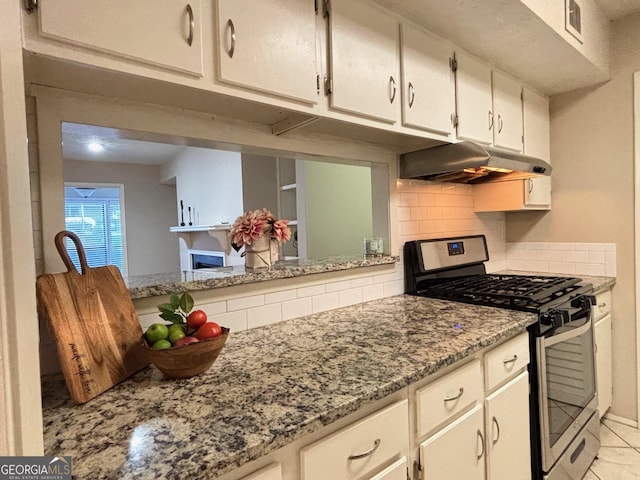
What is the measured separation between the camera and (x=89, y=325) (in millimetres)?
912

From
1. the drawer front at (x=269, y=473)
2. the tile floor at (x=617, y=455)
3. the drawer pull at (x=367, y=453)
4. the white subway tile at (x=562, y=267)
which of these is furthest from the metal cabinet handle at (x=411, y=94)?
the tile floor at (x=617, y=455)

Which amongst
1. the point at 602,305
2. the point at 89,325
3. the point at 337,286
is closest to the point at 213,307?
the point at 89,325

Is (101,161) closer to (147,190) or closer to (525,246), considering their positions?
(147,190)

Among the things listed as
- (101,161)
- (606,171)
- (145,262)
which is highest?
(101,161)

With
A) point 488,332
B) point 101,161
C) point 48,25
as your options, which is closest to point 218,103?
point 48,25

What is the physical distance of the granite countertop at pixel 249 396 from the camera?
65 centimetres

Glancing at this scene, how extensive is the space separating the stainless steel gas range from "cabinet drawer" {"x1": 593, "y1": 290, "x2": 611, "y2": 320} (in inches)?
10.1

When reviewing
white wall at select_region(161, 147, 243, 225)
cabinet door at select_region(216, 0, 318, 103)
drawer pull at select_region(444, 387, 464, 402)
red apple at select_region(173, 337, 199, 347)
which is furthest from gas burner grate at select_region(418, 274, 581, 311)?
white wall at select_region(161, 147, 243, 225)

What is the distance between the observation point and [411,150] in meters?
1.92

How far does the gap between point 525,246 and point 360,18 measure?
2.20 metres

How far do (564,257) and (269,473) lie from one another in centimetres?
262

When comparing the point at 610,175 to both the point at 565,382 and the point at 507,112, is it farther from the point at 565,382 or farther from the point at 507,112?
the point at 565,382

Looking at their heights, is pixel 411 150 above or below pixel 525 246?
above

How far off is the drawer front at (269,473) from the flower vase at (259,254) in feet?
2.77
